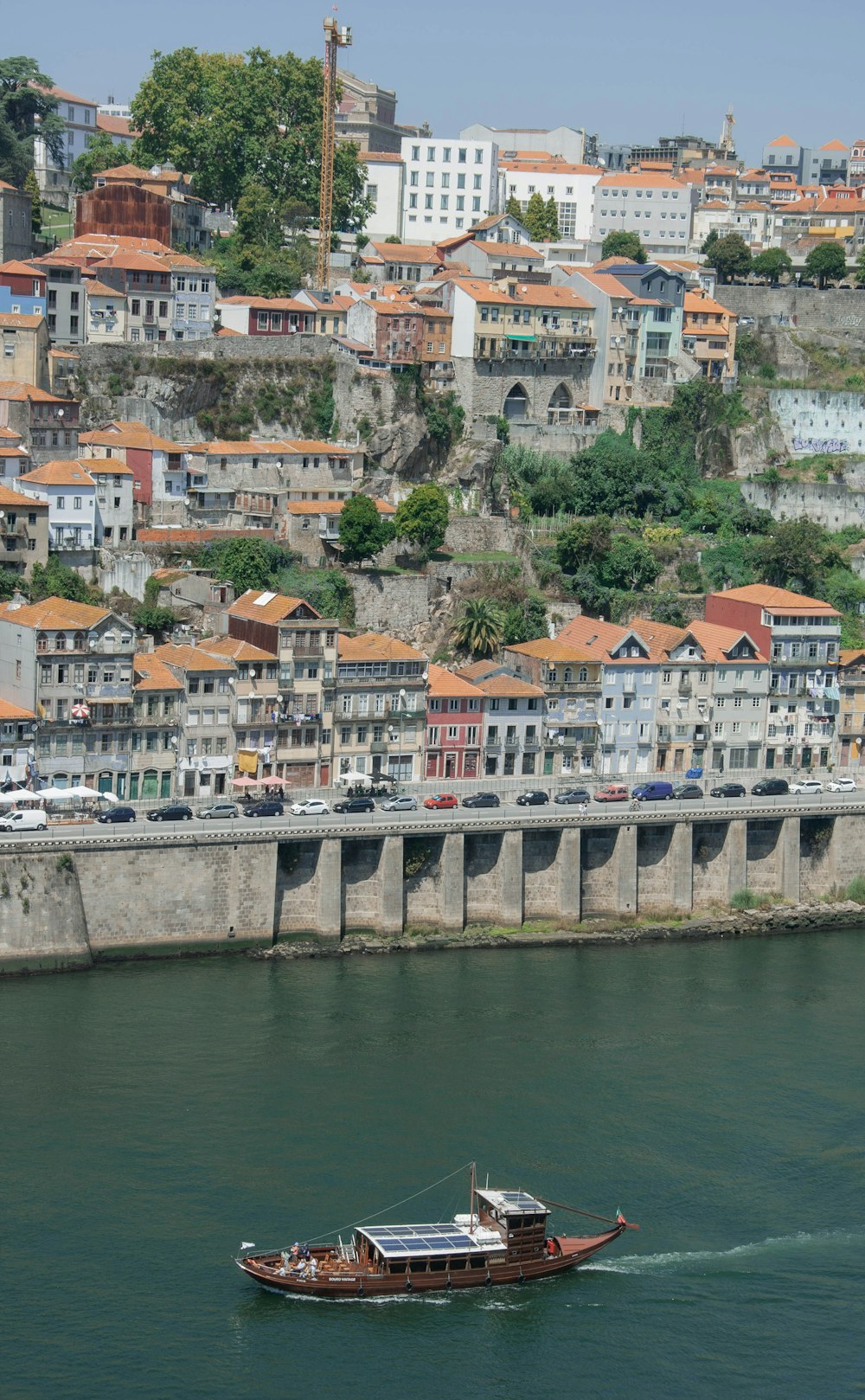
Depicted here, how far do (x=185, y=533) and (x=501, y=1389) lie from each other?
4846cm

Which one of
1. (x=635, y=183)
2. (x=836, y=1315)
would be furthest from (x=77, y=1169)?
(x=635, y=183)

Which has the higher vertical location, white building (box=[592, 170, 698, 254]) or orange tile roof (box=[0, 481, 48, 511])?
Result: white building (box=[592, 170, 698, 254])

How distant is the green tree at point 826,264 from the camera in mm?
132000

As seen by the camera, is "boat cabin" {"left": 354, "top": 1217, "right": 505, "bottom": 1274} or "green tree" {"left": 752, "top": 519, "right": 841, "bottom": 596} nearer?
"boat cabin" {"left": 354, "top": 1217, "right": 505, "bottom": 1274}

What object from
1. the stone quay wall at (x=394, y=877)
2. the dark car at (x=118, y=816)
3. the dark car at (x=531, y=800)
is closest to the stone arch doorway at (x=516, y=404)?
the dark car at (x=531, y=800)

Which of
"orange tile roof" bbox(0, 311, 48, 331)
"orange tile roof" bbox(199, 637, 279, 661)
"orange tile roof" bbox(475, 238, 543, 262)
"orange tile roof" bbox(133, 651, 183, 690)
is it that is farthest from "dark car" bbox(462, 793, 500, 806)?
"orange tile roof" bbox(475, 238, 543, 262)

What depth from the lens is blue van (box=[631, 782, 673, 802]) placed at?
79562 millimetres

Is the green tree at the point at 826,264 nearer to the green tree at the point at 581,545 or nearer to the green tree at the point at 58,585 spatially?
the green tree at the point at 581,545

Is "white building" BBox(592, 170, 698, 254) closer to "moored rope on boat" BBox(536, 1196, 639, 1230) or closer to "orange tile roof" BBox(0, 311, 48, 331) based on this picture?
"orange tile roof" BBox(0, 311, 48, 331)

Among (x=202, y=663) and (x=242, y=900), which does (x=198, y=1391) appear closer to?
(x=242, y=900)

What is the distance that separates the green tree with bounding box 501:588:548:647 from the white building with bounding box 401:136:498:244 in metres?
49.8

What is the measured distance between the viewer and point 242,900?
69688mm

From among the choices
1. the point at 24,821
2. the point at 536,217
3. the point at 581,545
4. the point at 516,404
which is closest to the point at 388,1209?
the point at 24,821

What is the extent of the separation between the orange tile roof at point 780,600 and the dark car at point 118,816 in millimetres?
29242
